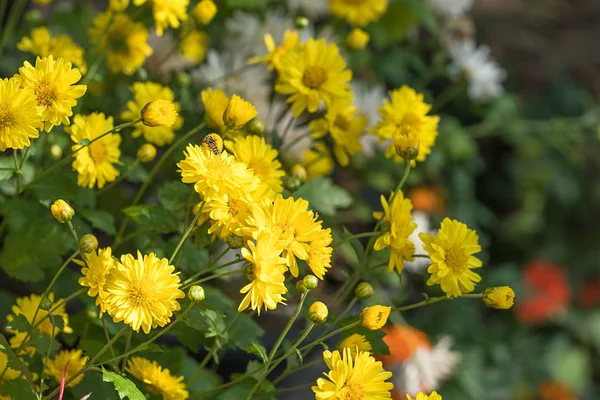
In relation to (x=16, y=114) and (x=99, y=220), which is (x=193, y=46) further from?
(x=16, y=114)

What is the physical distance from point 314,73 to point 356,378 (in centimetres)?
32

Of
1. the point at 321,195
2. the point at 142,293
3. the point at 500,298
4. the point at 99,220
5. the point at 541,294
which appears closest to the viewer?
the point at 142,293

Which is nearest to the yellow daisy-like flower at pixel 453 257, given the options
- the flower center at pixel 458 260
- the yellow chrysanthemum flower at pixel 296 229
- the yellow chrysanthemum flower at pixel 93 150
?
the flower center at pixel 458 260

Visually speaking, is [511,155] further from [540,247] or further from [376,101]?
[376,101]

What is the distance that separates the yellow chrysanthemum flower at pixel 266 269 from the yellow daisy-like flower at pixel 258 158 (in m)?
0.11

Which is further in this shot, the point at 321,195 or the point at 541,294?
the point at 541,294

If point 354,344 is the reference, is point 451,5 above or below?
above

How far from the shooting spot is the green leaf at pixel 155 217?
2.14 ft

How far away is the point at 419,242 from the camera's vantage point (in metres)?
1.31

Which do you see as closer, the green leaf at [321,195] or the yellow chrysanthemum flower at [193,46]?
the green leaf at [321,195]

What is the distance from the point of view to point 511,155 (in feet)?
6.30

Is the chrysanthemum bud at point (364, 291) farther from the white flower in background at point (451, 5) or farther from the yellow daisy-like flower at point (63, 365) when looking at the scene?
the white flower in background at point (451, 5)

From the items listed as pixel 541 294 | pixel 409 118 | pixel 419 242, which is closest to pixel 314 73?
pixel 409 118

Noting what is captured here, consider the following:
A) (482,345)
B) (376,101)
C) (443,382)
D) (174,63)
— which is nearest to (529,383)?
(482,345)
